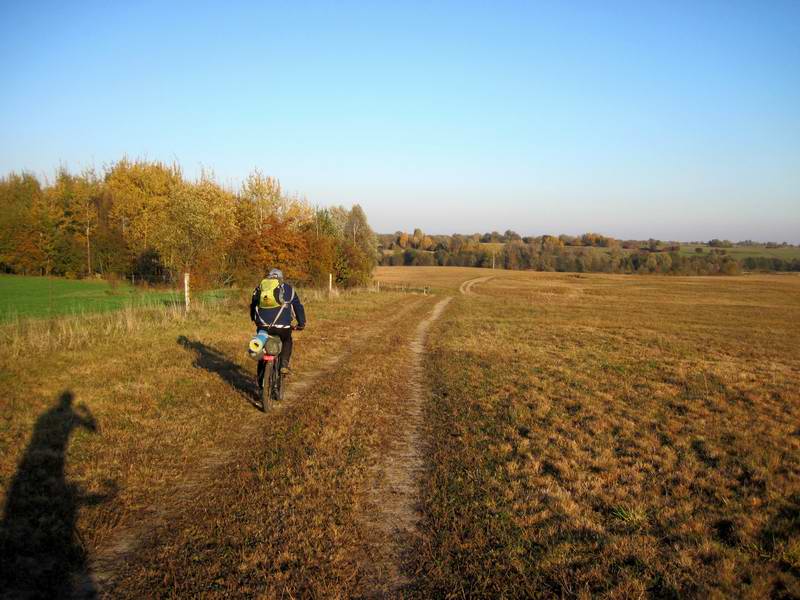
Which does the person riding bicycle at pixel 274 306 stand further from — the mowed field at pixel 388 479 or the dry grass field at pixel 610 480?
the dry grass field at pixel 610 480

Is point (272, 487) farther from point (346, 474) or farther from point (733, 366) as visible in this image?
point (733, 366)

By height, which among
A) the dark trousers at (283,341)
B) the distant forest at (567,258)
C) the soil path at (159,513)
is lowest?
the soil path at (159,513)

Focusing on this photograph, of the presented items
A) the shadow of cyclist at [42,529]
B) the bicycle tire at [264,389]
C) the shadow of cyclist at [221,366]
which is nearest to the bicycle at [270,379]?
the bicycle tire at [264,389]

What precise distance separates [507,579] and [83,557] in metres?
3.58

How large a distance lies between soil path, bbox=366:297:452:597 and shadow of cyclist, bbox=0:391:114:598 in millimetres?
2289

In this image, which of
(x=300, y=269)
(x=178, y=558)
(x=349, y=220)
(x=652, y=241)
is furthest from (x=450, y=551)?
(x=652, y=241)

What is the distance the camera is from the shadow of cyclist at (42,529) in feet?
11.9

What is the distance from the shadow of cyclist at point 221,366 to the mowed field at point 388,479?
0.11 meters

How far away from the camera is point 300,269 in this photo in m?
27.6

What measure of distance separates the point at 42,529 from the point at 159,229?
91.3 ft

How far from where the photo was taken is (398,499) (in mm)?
5090

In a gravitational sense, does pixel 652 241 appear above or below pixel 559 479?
above

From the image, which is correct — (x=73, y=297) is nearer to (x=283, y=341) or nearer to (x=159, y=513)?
(x=283, y=341)

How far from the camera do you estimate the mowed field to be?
12.5 feet
